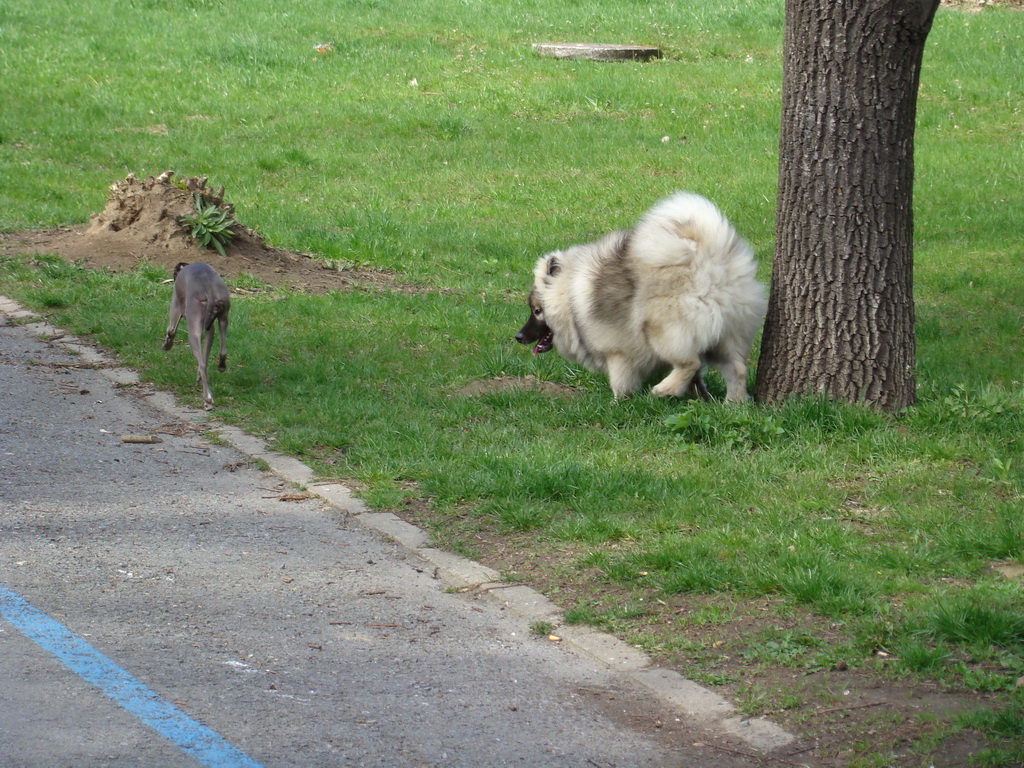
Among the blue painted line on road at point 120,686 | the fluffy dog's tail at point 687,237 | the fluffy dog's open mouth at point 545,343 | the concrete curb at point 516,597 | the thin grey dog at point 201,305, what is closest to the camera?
the blue painted line on road at point 120,686

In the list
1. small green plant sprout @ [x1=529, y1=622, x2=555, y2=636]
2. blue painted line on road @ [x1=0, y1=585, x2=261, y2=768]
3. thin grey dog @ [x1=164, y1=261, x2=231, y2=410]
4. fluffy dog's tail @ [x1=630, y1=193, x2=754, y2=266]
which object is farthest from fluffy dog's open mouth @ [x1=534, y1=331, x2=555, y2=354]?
blue painted line on road @ [x1=0, y1=585, x2=261, y2=768]

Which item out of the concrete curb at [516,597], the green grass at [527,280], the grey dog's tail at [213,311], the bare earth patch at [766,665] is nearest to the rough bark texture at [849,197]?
the green grass at [527,280]

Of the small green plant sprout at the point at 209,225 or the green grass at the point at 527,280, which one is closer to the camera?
the green grass at the point at 527,280

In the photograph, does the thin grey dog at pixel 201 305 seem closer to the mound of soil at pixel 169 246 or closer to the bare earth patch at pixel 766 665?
the bare earth patch at pixel 766 665

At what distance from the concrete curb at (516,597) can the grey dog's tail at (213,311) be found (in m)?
0.61

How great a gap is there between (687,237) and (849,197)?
1043 mm

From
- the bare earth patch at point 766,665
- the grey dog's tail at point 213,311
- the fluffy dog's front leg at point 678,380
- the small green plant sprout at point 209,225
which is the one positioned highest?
the small green plant sprout at point 209,225

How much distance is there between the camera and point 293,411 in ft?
24.6

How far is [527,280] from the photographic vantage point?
11383 mm

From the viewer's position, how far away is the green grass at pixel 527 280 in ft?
17.1

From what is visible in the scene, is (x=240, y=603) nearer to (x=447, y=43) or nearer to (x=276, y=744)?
(x=276, y=744)

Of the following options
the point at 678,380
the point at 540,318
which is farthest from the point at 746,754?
the point at 540,318

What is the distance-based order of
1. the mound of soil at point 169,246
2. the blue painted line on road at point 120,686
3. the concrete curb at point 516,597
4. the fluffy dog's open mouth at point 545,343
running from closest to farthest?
the blue painted line on road at point 120,686 → the concrete curb at point 516,597 → the fluffy dog's open mouth at point 545,343 → the mound of soil at point 169,246

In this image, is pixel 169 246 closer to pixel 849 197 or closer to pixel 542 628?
pixel 849 197
